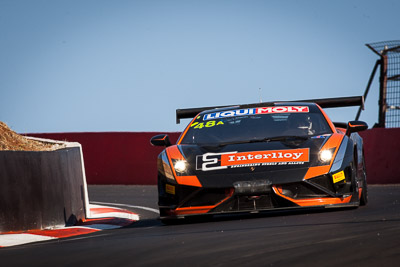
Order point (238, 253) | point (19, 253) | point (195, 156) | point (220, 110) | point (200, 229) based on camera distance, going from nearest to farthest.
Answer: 1. point (238, 253)
2. point (19, 253)
3. point (200, 229)
4. point (195, 156)
5. point (220, 110)

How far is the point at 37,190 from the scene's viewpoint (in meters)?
8.63

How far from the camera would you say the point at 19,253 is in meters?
5.95

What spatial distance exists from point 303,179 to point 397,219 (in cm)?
114

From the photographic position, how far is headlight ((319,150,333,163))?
7.80 metres

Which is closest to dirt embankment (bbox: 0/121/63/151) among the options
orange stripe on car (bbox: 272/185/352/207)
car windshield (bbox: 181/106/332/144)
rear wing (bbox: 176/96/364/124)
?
rear wing (bbox: 176/96/364/124)

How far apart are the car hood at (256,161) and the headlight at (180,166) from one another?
0.05 metres

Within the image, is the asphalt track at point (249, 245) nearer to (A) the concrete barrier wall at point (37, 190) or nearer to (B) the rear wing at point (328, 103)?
(A) the concrete barrier wall at point (37, 190)

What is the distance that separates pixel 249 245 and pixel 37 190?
381cm

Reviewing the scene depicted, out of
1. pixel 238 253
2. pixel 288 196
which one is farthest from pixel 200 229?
pixel 238 253

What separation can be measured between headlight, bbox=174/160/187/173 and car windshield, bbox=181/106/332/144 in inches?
28.4

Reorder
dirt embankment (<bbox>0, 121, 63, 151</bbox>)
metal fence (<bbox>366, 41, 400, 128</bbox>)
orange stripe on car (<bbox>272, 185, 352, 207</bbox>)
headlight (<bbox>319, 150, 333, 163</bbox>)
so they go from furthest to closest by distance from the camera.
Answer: metal fence (<bbox>366, 41, 400, 128</bbox>)
dirt embankment (<bbox>0, 121, 63, 151</bbox>)
headlight (<bbox>319, 150, 333, 163</bbox>)
orange stripe on car (<bbox>272, 185, 352, 207</bbox>)

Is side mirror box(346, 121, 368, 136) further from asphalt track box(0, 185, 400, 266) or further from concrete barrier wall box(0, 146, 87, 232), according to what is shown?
concrete barrier wall box(0, 146, 87, 232)

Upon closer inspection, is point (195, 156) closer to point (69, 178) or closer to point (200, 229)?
point (200, 229)

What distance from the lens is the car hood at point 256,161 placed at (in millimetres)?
7645
